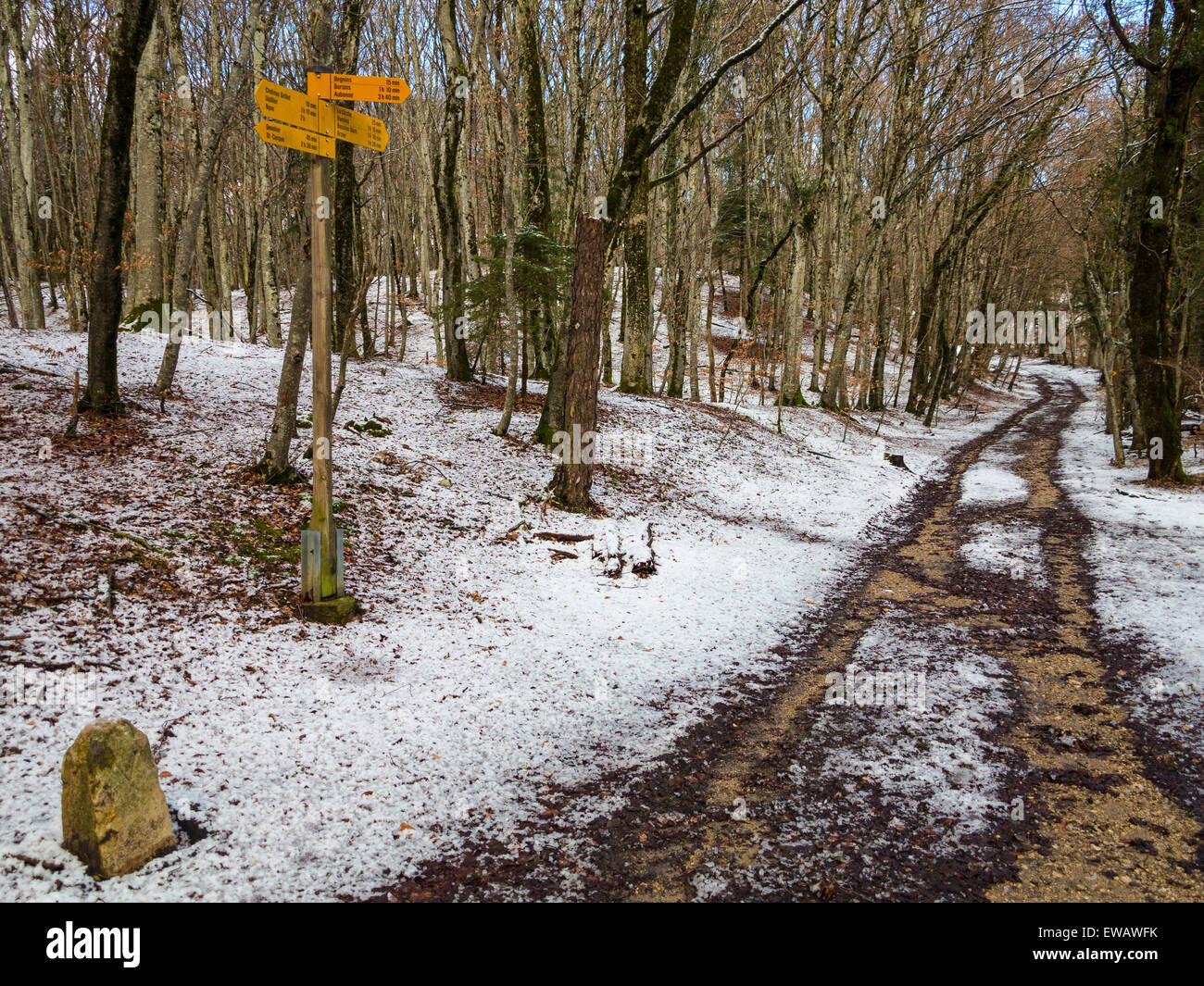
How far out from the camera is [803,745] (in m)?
4.40

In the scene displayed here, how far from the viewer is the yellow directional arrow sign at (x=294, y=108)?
4.41m

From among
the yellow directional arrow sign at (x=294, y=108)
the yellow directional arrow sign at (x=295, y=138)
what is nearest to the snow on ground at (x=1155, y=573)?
the yellow directional arrow sign at (x=295, y=138)

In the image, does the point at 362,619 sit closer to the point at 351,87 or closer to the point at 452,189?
the point at 351,87

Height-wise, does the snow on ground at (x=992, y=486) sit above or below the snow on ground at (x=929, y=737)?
above

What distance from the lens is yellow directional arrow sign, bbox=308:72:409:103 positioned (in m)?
4.72

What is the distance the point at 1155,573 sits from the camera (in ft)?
24.5

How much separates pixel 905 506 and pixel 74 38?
81.4ft

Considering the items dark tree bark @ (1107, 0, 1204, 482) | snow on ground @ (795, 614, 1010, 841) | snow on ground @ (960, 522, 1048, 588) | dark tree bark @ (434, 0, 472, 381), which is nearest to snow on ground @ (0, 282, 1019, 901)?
snow on ground @ (795, 614, 1010, 841)

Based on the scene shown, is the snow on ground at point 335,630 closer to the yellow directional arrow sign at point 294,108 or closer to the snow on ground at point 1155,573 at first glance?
the snow on ground at point 1155,573

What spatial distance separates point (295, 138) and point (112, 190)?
372cm

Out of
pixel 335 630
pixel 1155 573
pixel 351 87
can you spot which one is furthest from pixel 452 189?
pixel 1155 573

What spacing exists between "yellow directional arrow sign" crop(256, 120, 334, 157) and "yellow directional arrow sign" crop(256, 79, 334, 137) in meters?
0.04

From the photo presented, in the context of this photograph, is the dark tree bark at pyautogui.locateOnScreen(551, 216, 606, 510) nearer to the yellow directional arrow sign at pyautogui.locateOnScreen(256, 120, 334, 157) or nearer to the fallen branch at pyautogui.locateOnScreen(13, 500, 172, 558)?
the yellow directional arrow sign at pyautogui.locateOnScreen(256, 120, 334, 157)

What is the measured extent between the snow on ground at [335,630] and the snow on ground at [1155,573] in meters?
2.96
